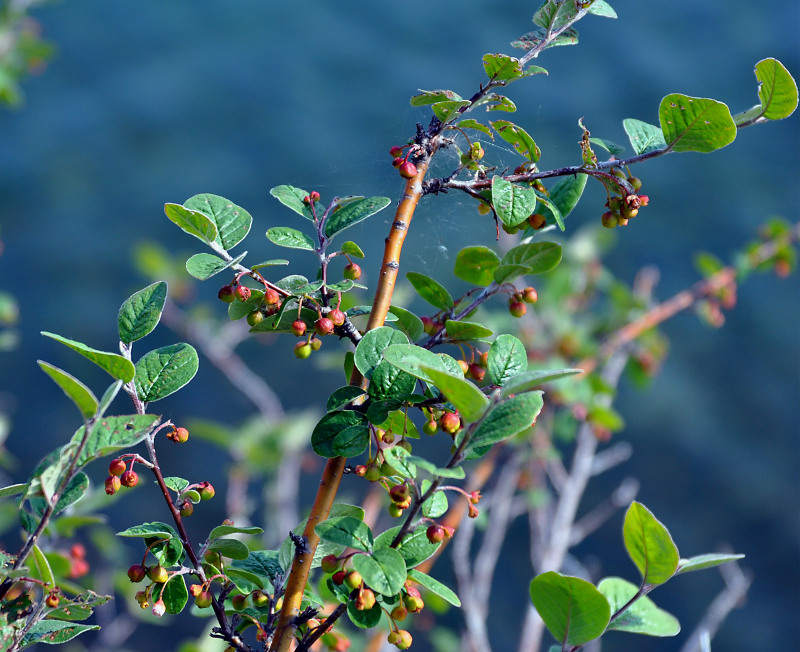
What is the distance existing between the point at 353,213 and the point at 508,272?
0.15 metres

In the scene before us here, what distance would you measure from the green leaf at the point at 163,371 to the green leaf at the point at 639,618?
15.6 inches

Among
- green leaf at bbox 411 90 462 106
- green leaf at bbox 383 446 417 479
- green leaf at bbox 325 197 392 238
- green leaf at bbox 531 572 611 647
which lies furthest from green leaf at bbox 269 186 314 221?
green leaf at bbox 531 572 611 647

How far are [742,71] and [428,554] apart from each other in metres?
3.40

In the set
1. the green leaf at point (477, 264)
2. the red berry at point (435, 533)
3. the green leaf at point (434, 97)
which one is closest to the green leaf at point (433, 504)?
the red berry at point (435, 533)

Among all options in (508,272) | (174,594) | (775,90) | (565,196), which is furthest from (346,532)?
(775,90)

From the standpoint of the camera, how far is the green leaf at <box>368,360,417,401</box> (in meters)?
0.55

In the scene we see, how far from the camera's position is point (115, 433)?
45 centimetres

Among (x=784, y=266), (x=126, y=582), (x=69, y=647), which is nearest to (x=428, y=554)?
(x=126, y=582)

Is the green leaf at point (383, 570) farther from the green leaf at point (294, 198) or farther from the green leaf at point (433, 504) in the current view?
the green leaf at point (294, 198)

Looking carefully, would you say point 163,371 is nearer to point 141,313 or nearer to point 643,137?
point 141,313

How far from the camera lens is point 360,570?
19.7 inches

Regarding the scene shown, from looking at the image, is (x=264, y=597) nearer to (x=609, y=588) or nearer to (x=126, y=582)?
(x=609, y=588)

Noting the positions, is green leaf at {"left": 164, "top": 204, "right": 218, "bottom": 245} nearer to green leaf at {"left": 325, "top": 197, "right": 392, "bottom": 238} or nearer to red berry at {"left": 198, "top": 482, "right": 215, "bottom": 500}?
green leaf at {"left": 325, "top": 197, "right": 392, "bottom": 238}

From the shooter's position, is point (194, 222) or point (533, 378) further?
point (194, 222)
